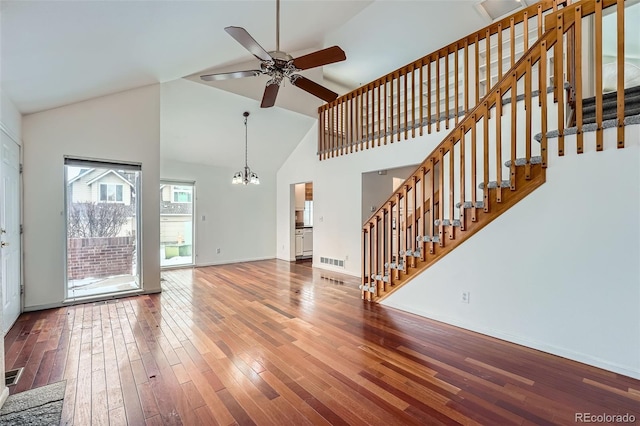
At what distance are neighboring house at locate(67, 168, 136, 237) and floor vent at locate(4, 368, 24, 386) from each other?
258 cm

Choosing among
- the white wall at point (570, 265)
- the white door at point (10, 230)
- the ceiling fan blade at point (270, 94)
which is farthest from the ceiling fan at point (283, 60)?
the white door at point (10, 230)

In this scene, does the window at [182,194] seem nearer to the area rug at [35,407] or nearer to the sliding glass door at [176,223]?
the sliding glass door at [176,223]

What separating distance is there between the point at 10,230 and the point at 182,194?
3.67 metres

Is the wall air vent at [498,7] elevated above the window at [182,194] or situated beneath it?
elevated above

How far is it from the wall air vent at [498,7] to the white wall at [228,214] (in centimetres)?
568

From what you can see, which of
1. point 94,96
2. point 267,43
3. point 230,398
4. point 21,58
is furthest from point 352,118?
point 230,398

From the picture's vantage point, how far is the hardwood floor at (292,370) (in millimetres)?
1909

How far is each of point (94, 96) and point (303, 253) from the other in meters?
5.59

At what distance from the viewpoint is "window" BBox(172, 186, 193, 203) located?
6.88 meters

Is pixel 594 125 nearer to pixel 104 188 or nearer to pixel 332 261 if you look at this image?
pixel 332 261

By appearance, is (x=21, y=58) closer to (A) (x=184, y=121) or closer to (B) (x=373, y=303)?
(A) (x=184, y=121)

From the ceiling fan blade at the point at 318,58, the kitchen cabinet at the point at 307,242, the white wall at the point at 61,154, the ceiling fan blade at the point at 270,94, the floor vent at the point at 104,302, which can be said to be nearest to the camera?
the ceiling fan blade at the point at 318,58

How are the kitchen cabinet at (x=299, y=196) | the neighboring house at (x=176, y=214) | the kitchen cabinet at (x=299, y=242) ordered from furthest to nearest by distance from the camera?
1. the kitchen cabinet at (x=299, y=196)
2. the kitchen cabinet at (x=299, y=242)
3. the neighboring house at (x=176, y=214)

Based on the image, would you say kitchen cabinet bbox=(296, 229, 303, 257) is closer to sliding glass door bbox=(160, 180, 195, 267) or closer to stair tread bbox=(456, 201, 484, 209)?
sliding glass door bbox=(160, 180, 195, 267)
